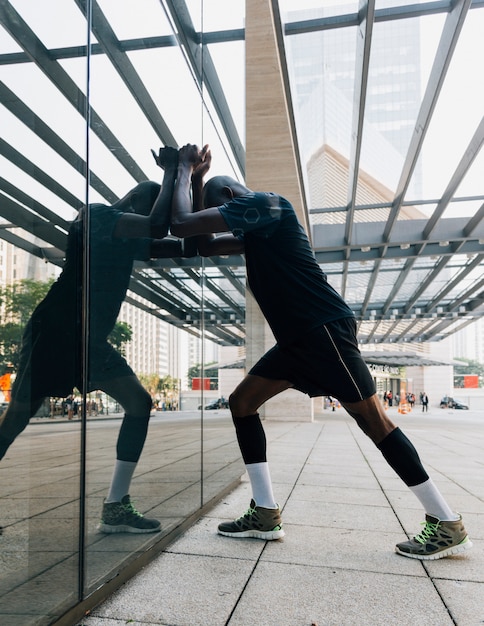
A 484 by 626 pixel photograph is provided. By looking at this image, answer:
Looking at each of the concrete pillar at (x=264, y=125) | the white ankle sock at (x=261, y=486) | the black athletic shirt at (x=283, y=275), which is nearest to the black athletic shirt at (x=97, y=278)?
the black athletic shirt at (x=283, y=275)

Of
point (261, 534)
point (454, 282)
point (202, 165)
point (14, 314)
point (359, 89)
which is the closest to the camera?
point (14, 314)

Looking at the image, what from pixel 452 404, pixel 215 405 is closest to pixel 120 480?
pixel 215 405

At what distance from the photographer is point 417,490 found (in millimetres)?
2785

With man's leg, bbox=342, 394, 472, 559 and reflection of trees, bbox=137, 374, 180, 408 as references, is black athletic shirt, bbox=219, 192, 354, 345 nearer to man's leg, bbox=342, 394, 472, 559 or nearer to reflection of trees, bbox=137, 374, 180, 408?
man's leg, bbox=342, 394, 472, 559

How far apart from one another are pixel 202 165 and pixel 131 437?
1.39m

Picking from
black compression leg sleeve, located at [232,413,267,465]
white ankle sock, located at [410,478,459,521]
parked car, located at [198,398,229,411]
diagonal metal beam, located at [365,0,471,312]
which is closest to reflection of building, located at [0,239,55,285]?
black compression leg sleeve, located at [232,413,267,465]

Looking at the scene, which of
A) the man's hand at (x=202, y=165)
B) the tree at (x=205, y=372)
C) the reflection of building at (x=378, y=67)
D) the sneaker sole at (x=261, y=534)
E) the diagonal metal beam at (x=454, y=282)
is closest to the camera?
the man's hand at (x=202, y=165)

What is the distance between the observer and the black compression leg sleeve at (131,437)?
2.35 m

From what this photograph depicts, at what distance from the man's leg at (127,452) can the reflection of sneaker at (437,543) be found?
1.24m

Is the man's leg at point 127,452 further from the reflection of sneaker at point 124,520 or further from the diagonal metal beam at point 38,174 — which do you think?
the diagonal metal beam at point 38,174

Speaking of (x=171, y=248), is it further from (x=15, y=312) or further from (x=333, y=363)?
(x=15, y=312)

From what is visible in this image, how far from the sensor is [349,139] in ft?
37.7

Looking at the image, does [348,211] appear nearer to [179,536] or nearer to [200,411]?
[200,411]

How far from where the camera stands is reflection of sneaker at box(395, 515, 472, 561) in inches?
106
